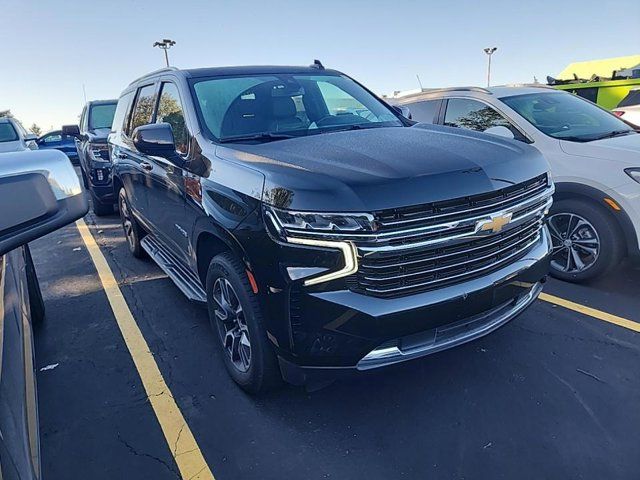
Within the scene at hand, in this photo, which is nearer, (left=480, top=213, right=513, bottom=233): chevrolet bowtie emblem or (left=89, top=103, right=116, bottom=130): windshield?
(left=480, top=213, right=513, bottom=233): chevrolet bowtie emblem

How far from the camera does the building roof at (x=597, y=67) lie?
18203 mm

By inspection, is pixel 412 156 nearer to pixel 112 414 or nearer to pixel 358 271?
pixel 358 271

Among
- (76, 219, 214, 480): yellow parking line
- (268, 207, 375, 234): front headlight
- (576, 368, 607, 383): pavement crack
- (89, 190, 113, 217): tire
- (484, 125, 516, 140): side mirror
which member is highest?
(484, 125, 516, 140): side mirror

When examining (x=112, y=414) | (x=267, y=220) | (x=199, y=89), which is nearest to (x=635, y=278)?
(x=267, y=220)

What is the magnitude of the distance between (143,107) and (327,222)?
10.3ft

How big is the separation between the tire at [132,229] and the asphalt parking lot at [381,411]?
168 cm

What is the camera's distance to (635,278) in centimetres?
441

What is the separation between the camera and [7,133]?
26.0ft

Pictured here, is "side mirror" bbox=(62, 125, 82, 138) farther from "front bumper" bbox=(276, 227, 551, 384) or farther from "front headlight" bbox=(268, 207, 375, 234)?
"front bumper" bbox=(276, 227, 551, 384)

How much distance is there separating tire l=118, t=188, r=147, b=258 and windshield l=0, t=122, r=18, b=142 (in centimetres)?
353

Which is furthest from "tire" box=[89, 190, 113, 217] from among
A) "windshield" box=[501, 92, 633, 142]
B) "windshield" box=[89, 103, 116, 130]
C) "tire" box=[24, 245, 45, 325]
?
"windshield" box=[501, 92, 633, 142]

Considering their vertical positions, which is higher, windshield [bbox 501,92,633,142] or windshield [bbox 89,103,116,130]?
windshield [bbox 89,103,116,130]

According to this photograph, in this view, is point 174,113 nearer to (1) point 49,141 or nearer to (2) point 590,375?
(2) point 590,375

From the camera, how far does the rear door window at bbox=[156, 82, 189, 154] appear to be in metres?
3.32
